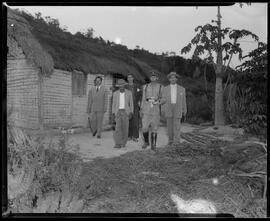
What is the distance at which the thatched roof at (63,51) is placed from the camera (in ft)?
20.8

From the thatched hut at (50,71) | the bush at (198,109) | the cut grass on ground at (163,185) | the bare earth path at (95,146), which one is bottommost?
the cut grass on ground at (163,185)

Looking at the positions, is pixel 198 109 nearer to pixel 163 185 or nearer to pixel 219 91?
pixel 219 91

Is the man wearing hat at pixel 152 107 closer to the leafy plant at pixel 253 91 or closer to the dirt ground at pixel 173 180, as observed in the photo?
the dirt ground at pixel 173 180

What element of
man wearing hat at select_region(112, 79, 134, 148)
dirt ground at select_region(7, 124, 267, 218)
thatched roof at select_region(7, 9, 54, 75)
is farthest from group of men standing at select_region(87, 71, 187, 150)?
thatched roof at select_region(7, 9, 54, 75)

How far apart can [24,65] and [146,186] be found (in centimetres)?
382

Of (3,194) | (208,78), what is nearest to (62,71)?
(208,78)

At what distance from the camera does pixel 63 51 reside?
8344mm

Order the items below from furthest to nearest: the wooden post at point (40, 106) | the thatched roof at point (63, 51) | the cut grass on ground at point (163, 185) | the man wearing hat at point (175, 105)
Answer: the thatched roof at point (63, 51) < the man wearing hat at point (175, 105) < the wooden post at point (40, 106) < the cut grass on ground at point (163, 185)

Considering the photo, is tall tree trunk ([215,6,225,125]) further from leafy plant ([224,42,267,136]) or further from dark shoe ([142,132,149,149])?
dark shoe ([142,132,149,149])

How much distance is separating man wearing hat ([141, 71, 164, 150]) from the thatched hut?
1.10 m

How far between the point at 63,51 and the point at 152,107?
2.76m

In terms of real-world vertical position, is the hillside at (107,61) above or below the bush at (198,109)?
above

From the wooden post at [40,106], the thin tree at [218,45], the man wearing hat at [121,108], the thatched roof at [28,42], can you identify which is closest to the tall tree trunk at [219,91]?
the thin tree at [218,45]

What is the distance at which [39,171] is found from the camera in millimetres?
3988
